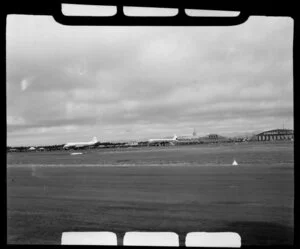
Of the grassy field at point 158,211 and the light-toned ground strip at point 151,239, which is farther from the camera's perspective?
the grassy field at point 158,211

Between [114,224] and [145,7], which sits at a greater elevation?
[145,7]

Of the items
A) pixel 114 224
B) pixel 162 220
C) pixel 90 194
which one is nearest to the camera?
pixel 114 224

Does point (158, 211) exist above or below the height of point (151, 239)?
below

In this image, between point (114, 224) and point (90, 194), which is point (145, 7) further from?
point (90, 194)

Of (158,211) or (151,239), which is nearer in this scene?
(151,239)

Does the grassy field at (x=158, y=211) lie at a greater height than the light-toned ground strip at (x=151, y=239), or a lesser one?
lesser

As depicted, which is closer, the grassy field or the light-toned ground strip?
the light-toned ground strip

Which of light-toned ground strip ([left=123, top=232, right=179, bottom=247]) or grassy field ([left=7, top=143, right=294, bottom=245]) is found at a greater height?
light-toned ground strip ([left=123, top=232, right=179, bottom=247])
